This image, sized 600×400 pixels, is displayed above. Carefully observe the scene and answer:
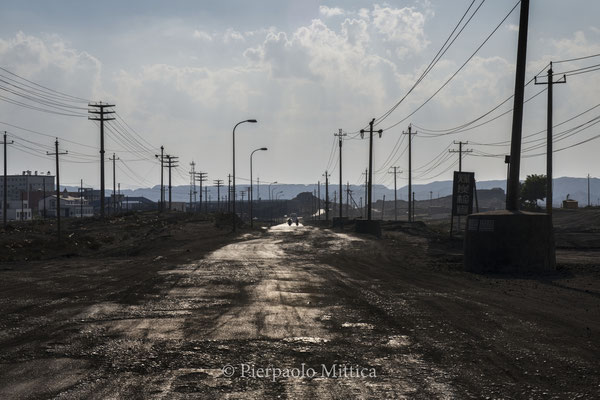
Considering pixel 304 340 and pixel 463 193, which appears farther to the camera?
pixel 463 193

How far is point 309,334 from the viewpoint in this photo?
26.8 feet

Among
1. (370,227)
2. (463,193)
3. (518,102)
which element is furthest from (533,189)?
(518,102)

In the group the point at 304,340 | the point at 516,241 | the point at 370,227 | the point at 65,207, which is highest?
the point at 516,241

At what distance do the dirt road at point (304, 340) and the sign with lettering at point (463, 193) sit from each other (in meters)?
19.7

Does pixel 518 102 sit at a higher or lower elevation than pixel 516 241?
higher

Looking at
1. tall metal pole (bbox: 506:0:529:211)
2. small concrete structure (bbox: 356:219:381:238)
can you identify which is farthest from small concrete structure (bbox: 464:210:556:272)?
small concrete structure (bbox: 356:219:381:238)

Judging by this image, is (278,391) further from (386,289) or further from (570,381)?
(386,289)

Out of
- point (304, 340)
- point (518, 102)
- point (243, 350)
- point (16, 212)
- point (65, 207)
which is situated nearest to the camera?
point (243, 350)

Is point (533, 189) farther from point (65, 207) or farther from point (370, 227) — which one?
point (65, 207)

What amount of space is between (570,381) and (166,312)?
6921mm

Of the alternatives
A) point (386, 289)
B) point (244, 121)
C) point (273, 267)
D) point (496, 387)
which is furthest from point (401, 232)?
point (496, 387)

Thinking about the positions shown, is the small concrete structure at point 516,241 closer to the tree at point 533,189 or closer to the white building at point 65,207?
the tree at point 533,189

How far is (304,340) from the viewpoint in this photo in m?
7.75

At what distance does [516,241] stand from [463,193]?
18.8 m
